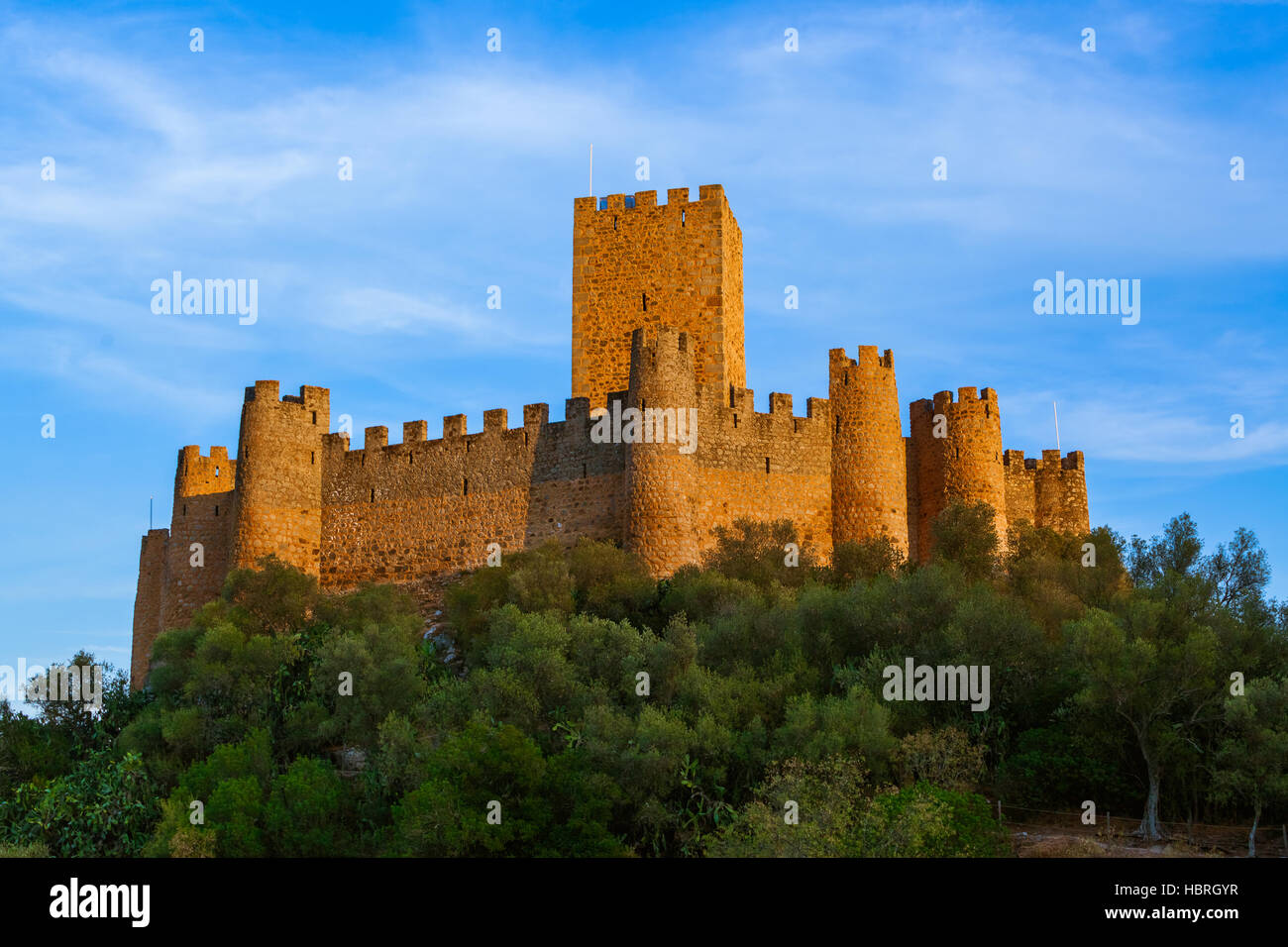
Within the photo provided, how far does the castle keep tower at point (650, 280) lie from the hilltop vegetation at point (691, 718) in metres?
6.07

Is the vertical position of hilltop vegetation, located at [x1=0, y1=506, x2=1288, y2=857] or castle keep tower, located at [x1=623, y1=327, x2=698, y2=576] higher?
castle keep tower, located at [x1=623, y1=327, x2=698, y2=576]

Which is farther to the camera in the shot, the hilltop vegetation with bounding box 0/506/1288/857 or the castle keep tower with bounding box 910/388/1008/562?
the castle keep tower with bounding box 910/388/1008/562

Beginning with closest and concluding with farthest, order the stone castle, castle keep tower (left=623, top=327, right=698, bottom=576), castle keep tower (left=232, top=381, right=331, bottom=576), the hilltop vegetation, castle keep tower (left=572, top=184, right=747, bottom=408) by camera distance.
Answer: the hilltop vegetation, castle keep tower (left=623, top=327, right=698, bottom=576), the stone castle, castle keep tower (left=232, top=381, right=331, bottom=576), castle keep tower (left=572, top=184, right=747, bottom=408)

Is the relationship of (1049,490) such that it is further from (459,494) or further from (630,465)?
(459,494)

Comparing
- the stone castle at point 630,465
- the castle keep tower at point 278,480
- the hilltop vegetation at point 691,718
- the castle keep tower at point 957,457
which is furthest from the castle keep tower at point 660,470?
the castle keep tower at point 278,480

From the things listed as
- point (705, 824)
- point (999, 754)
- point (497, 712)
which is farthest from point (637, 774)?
point (999, 754)

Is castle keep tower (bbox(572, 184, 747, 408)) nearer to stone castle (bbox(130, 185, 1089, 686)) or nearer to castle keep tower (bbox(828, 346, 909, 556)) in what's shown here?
stone castle (bbox(130, 185, 1089, 686))

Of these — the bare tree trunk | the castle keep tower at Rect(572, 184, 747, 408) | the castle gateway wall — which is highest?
the castle keep tower at Rect(572, 184, 747, 408)

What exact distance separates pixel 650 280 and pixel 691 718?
47.9 feet

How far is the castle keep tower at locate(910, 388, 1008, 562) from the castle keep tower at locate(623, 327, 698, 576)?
246 inches

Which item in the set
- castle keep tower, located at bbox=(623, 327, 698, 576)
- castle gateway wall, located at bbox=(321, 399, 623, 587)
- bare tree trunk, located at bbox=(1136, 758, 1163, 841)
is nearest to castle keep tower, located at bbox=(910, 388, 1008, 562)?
castle keep tower, located at bbox=(623, 327, 698, 576)

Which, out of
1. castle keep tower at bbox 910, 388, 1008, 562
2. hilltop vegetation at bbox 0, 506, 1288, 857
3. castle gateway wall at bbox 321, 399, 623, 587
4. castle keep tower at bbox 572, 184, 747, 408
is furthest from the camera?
castle keep tower at bbox 572, 184, 747, 408

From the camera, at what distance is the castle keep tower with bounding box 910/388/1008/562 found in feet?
121
